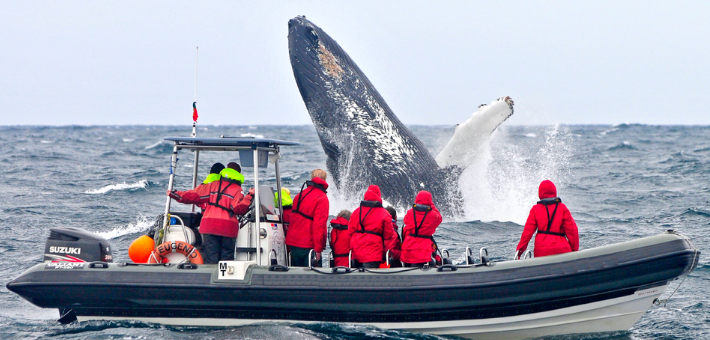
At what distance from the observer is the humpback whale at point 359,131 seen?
10602mm

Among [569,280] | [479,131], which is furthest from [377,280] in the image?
[479,131]

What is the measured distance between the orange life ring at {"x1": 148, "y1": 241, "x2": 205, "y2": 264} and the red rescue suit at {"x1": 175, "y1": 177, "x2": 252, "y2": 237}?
246 millimetres

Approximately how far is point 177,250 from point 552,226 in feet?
11.3

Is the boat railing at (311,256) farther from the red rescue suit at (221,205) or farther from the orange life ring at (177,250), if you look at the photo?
the orange life ring at (177,250)

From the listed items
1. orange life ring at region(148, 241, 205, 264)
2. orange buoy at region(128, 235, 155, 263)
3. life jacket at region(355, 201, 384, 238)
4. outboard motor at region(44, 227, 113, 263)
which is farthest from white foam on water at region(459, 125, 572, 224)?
outboard motor at region(44, 227, 113, 263)

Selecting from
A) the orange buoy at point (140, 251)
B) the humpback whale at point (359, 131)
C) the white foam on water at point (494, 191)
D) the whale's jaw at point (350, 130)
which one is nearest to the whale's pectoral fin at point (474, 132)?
the humpback whale at point (359, 131)

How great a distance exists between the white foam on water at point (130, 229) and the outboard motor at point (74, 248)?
3.96m

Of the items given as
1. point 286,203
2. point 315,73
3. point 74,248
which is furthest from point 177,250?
point 315,73

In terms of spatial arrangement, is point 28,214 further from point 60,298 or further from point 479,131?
point 479,131

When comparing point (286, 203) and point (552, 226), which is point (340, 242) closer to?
point (286, 203)

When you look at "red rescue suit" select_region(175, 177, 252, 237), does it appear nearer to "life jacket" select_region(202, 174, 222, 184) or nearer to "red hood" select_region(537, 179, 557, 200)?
"life jacket" select_region(202, 174, 222, 184)

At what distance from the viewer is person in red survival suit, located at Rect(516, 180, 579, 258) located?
21.3 feet

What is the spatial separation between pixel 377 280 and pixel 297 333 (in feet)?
2.67

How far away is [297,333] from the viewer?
6258mm
